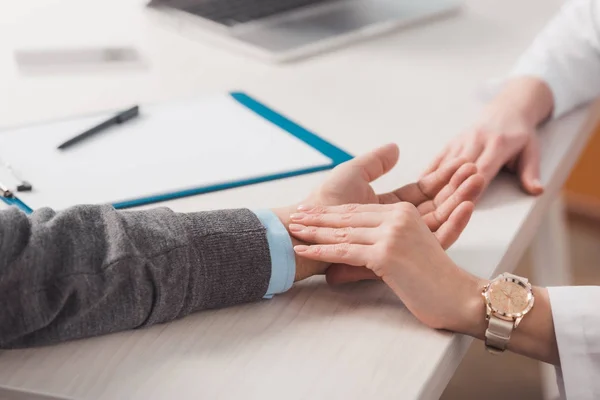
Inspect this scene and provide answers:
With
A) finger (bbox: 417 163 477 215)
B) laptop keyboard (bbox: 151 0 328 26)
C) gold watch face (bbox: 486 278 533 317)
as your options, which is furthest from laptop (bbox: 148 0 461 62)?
gold watch face (bbox: 486 278 533 317)

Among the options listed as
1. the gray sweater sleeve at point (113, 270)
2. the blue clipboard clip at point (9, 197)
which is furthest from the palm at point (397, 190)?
the blue clipboard clip at point (9, 197)

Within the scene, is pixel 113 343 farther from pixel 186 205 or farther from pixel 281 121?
pixel 281 121

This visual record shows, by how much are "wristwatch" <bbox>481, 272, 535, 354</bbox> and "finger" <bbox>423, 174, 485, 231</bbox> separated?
88 millimetres

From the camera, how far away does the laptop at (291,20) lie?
112cm

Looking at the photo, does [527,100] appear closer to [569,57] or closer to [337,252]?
[569,57]

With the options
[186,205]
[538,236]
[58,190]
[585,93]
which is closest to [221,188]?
[186,205]

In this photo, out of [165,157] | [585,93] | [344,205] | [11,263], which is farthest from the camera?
[585,93]

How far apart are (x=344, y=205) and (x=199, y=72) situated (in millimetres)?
409

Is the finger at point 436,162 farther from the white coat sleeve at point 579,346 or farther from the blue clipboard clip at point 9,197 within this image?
the blue clipboard clip at point 9,197

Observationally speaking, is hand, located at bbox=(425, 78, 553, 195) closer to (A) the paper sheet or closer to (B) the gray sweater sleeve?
(A) the paper sheet

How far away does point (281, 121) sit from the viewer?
0.93 metres

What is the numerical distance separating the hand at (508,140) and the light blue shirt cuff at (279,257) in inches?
7.9

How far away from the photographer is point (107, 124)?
2.90 ft

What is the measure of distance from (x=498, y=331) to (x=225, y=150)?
13.6 inches
